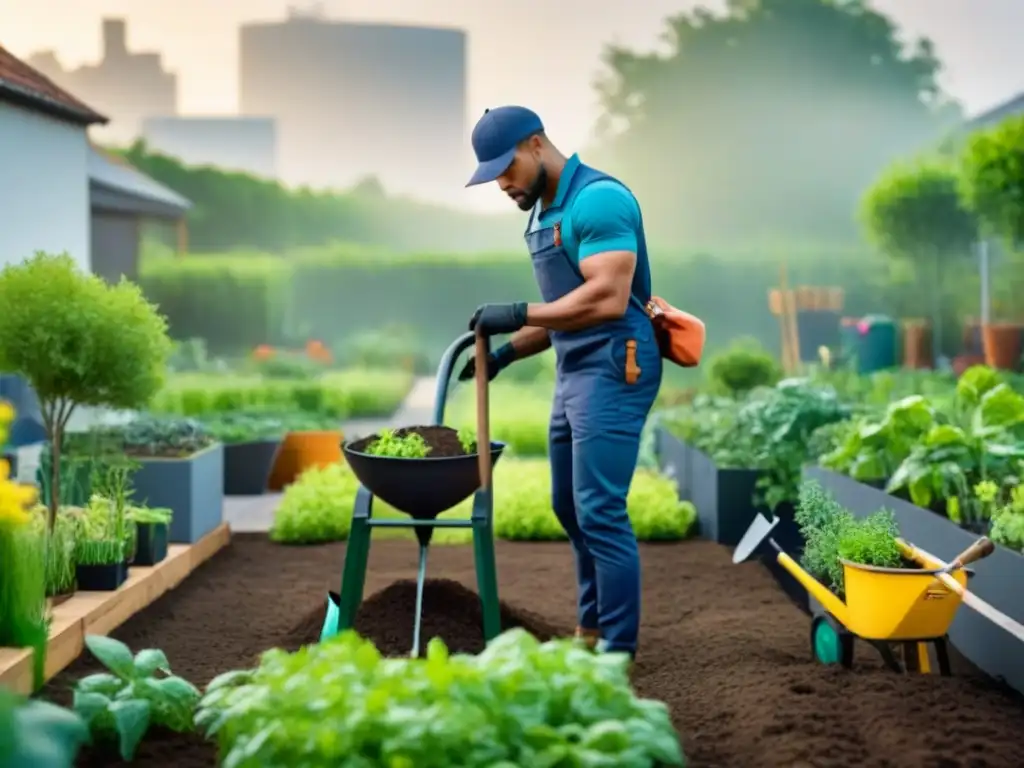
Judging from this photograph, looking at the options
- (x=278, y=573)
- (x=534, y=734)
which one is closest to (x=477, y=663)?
(x=534, y=734)

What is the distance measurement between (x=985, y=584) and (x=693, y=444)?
325 cm

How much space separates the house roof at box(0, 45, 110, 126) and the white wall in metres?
0.06

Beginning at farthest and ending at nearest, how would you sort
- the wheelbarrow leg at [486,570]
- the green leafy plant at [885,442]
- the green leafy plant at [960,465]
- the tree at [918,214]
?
1. the tree at [918,214]
2. the green leafy plant at [885,442]
3. the green leafy plant at [960,465]
4. the wheelbarrow leg at [486,570]

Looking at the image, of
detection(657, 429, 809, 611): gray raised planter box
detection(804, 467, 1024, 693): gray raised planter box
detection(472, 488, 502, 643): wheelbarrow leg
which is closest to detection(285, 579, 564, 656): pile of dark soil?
detection(472, 488, 502, 643): wheelbarrow leg

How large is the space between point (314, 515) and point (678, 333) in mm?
3265

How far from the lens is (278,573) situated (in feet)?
18.6

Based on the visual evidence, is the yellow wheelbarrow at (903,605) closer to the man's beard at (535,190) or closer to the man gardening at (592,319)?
the man gardening at (592,319)

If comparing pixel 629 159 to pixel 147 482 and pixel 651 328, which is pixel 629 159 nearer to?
pixel 147 482

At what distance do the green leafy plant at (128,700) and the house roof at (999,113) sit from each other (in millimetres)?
17456

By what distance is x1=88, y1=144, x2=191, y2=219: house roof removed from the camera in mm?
11203

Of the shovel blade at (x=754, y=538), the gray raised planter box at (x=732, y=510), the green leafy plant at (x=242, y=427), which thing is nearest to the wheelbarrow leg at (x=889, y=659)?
the shovel blade at (x=754, y=538)

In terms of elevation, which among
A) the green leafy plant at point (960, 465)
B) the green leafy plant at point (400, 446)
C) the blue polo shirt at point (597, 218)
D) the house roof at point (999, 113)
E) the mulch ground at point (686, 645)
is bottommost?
the mulch ground at point (686, 645)

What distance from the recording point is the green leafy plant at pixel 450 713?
2.02m

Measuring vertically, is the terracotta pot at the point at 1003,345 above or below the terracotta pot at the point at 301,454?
above
